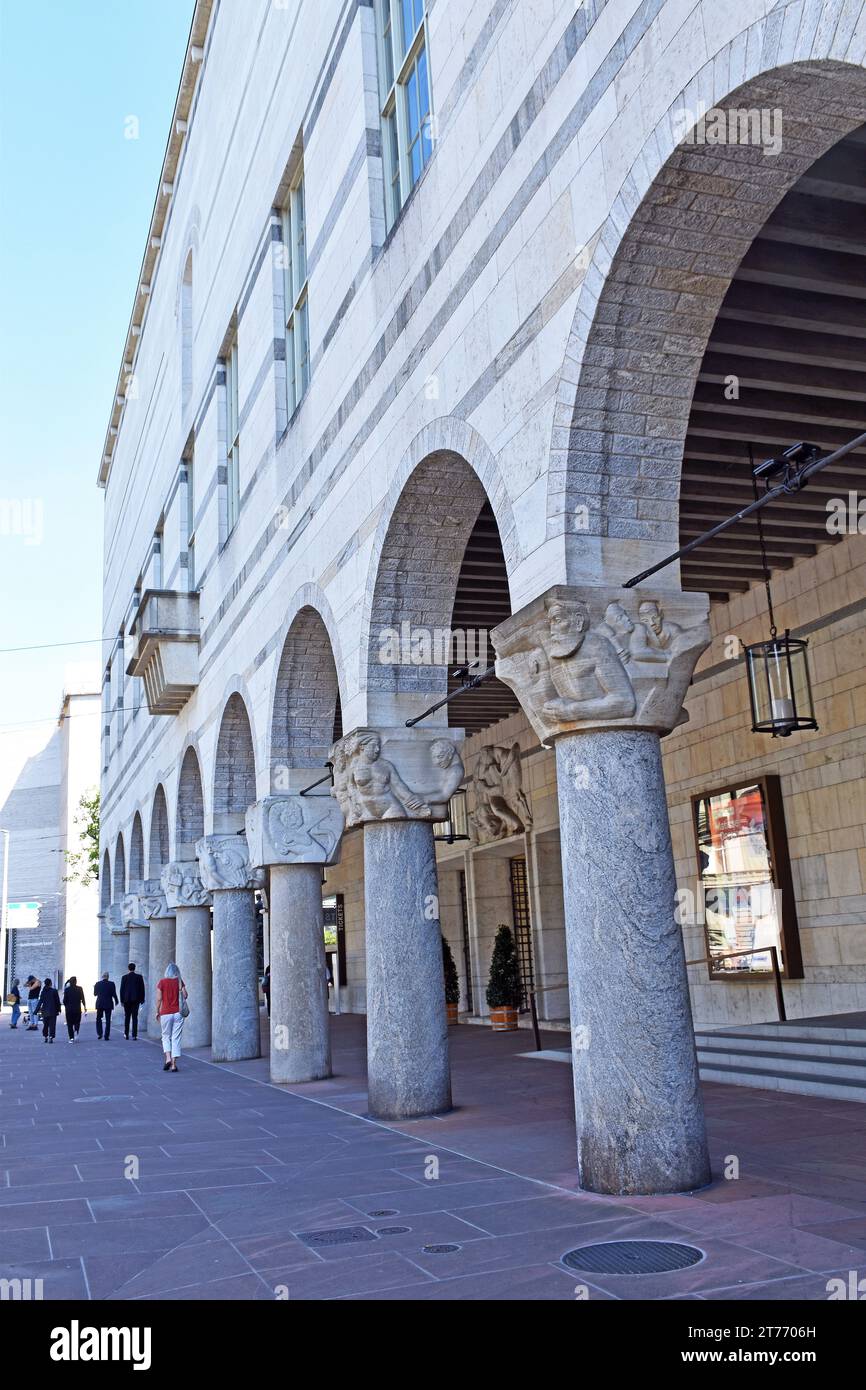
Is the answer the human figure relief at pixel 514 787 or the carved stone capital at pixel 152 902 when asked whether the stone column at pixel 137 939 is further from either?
the human figure relief at pixel 514 787

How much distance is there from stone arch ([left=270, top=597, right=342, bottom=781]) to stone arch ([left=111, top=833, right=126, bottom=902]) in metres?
19.7

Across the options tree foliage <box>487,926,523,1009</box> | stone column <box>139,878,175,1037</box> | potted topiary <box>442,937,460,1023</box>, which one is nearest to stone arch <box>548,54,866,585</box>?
tree foliage <box>487,926,523,1009</box>

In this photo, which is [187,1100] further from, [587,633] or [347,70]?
[347,70]

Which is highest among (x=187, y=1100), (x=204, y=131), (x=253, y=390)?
(x=204, y=131)

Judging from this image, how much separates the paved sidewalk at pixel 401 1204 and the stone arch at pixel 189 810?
8.73 m

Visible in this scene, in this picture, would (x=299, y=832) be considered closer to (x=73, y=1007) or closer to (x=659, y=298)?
(x=659, y=298)

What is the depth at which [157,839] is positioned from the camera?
24.7m

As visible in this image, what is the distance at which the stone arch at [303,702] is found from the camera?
13023 mm

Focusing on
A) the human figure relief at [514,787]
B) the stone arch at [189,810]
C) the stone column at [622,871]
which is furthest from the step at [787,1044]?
the stone arch at [189,810]

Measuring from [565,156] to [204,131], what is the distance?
615 inches

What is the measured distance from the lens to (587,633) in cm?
625

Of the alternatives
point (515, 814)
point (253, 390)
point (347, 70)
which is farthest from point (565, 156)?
point (515, 814)

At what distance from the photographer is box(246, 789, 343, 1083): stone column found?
42.0 ft
